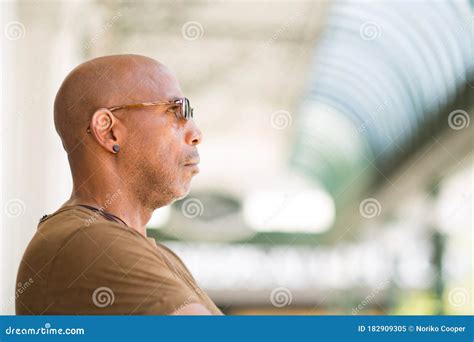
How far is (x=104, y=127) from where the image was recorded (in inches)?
103

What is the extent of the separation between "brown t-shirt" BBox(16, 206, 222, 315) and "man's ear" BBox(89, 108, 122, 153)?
1.13 ft

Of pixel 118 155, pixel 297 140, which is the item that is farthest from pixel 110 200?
pixel 297 140

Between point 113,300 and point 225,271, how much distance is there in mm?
27729

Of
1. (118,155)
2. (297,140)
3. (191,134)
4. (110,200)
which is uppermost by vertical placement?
(297,140)

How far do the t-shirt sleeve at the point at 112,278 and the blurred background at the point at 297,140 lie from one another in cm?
381

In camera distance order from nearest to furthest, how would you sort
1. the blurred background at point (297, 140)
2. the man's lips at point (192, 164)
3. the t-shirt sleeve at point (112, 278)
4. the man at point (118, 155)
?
the t-shirt sleeve at point (112, 278)
the man at point (118, 155)
the man's lips at point (192, 164)
the blurred background at point (297, 140)

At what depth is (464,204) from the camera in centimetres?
1855

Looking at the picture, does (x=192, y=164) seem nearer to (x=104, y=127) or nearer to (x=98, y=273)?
(x=104, y=127)

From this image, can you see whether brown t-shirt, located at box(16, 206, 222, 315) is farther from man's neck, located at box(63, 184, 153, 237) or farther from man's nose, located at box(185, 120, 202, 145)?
man's nose, located at box(185, 120, 202, 145)

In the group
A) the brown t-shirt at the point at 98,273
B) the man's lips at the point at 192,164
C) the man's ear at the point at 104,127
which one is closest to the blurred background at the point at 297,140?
the man's lips at the point at 192,164

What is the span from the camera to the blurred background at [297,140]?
9875 mm

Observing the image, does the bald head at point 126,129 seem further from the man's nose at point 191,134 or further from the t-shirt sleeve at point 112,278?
the t-shirt sleeve at point 112,278

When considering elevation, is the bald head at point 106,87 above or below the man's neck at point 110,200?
above

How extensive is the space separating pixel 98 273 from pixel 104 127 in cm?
62
